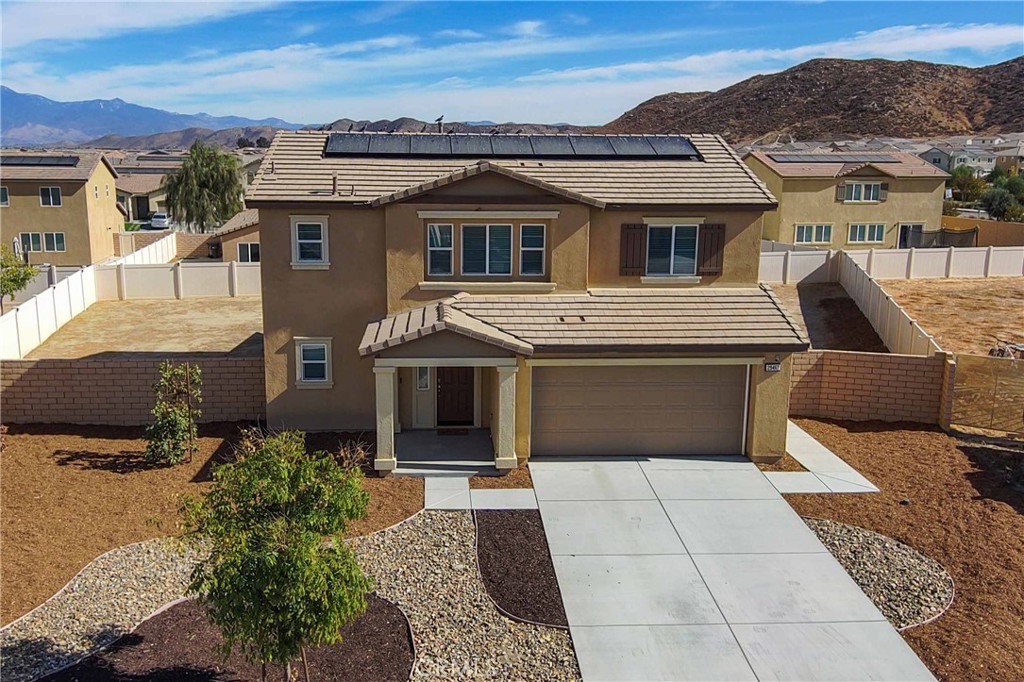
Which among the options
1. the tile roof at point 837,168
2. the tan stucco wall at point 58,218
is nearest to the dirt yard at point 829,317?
the tile roof at point 837,168

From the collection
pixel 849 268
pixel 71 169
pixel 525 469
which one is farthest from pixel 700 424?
pixel 71 169

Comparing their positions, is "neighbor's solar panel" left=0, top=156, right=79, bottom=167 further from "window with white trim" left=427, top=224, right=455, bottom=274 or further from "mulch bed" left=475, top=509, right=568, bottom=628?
"mulch bed" left=475, top=509, right=568, bottom=628

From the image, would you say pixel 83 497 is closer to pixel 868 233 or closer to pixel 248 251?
pixel 248 251

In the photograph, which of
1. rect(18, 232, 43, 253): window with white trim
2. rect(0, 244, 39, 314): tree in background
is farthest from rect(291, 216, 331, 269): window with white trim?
rect(18, 232, 43, 253): window with white trim

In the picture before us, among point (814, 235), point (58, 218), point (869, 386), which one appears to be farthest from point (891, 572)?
point (58, 218)

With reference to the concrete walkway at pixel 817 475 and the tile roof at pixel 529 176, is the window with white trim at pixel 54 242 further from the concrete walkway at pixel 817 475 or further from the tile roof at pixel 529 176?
the concrete walkway at pixel 817 475

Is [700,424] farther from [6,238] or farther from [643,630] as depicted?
A: [6,238]

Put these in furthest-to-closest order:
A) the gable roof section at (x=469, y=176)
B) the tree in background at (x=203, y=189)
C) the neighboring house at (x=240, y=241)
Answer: the tree in background at (x=203, y=189) < the neighboring house at (x=240, y=241) < the gable roof section at (x=469, y=176)
